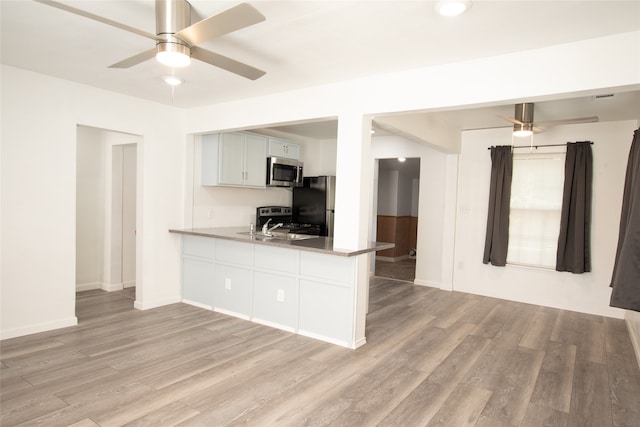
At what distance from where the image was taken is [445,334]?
397 centimetres

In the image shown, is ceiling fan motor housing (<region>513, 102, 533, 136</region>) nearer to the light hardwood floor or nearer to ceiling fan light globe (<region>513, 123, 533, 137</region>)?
ceiling fan light globe (<region>513, 123, 533, 137</region>)

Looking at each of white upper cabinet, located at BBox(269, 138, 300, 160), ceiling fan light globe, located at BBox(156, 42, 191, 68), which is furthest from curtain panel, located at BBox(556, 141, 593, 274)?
ceiling fan light globe, located at BBox(156, 42, 191, 68)

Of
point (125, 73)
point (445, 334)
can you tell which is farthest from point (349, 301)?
point (125, 73)

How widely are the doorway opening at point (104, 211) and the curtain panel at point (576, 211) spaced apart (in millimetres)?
5774

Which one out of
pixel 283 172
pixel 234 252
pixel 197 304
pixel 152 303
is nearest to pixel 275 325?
pixel 234 252

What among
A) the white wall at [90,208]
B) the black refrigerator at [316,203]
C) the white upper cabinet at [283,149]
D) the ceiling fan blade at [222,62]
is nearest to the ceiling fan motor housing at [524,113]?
the black refrigerator at [316,203]

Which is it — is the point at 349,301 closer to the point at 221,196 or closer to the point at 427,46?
the point at 427,46

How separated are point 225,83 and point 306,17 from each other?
1.60 metres

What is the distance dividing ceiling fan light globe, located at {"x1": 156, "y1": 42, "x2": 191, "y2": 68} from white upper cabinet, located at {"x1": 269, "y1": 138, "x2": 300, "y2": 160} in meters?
3.30

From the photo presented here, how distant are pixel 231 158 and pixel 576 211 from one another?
14.5ft

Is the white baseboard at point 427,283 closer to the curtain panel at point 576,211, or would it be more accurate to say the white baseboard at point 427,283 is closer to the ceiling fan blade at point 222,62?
the curtain panel at point 576,211

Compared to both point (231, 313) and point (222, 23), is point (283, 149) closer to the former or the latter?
point (231, 313)

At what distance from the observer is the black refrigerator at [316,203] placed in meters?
6.10

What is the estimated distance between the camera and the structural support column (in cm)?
344
